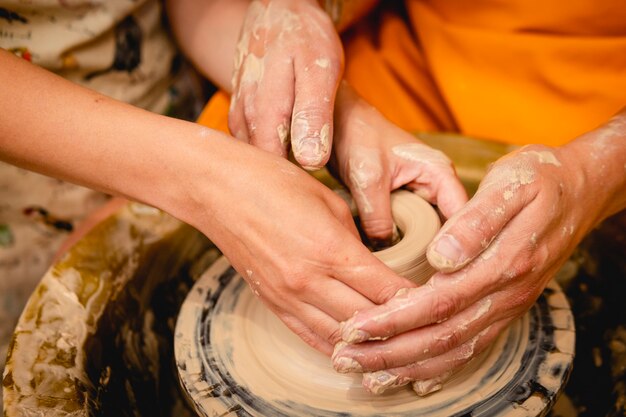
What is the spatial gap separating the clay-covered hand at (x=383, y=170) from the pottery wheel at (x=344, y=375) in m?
0.03

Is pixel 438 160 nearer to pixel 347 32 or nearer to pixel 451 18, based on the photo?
pixel 451 18

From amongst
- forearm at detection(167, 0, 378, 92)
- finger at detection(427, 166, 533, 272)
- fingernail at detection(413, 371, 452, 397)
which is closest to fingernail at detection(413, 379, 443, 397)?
fingernail at detection(413, 371, 452, 397)

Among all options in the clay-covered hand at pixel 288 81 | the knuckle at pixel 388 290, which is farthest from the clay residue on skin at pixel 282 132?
the knuckle at pixel 388 290

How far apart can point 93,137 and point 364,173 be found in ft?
1.56

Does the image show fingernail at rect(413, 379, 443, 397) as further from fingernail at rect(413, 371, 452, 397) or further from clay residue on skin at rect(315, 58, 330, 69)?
clay residue on skin at rect(315, 58, 330, 69)

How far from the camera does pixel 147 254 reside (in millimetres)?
1323

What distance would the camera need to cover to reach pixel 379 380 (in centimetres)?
92

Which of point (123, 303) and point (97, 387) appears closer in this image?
point (97, 387)

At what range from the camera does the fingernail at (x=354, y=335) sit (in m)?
0.85

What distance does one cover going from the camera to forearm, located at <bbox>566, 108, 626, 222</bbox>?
42.3 inches

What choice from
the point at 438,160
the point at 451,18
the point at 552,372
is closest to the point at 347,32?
the point at 451,18

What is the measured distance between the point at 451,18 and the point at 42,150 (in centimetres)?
105

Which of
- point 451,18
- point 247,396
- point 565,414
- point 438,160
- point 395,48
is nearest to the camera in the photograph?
point 247,396

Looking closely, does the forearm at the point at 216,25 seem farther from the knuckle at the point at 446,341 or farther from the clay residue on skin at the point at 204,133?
the knuckle at the point at 446,341
